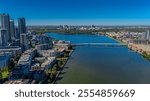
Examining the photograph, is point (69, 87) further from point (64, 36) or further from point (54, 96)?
point (64, 36)

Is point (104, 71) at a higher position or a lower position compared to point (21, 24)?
lower

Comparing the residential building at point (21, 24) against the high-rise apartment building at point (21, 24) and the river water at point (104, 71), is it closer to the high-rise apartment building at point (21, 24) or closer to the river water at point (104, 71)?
the high-rise apartment building at point (21, 24)

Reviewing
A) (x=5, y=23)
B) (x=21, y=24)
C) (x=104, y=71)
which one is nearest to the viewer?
(x=21, y=24)

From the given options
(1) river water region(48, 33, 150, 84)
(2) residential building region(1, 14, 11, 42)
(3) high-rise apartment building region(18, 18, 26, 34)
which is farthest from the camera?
(2) residential building region(1, 14, 11, 42)

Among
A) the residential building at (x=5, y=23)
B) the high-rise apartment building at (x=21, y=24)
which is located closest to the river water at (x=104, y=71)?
the high-rise apartment building at (x=21, y=24)

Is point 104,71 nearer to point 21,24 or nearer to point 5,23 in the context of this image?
point 21,24

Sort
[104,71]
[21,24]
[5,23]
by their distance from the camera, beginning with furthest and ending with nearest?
[5,23], [104,71], [21,24]

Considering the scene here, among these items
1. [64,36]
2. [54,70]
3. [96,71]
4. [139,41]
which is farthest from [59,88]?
[139,41]

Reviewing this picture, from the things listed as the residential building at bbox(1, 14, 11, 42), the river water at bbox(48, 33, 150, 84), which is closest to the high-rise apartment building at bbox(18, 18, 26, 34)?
the residential building at bbox(1, 14, 11, 42)

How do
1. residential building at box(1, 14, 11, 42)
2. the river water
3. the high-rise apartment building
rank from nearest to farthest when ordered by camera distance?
the high-rise apartment building < the river water < residential building at box(1, 14, 11, 42)

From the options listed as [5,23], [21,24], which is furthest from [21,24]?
[5,23]

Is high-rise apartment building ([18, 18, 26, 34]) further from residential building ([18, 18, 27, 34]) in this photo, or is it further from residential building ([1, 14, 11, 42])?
residential building ([1, 14, 11, 42])
